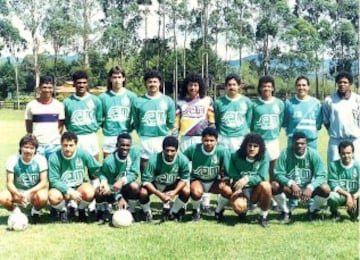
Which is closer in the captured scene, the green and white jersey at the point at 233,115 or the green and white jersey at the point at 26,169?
the green and white jersey at the point at 26,169

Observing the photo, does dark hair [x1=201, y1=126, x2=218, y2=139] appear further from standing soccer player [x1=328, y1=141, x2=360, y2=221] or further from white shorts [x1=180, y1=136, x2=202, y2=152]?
standing soccer player [x1=328, y1=141, x2=360, y2=221]

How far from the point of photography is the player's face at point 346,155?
257 inches

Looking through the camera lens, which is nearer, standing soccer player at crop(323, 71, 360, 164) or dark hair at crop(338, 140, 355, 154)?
dark hair at crop(338, 140, 355, 154)

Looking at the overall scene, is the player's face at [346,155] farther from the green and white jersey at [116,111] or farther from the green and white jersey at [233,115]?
the green and white jersey at [116,111]

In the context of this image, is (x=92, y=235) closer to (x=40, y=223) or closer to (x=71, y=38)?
(x=40, y=223)

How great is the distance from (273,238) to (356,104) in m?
2.34

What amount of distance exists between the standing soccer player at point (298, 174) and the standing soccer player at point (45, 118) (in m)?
2.86

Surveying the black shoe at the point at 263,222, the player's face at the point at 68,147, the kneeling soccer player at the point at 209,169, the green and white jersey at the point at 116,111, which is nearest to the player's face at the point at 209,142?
the kneeling soccer player at the point at 209,169

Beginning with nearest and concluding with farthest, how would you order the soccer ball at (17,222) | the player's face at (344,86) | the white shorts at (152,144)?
the soccer ball at (17,222) < the player's face at (344,86) < the white shorts at (152,144)

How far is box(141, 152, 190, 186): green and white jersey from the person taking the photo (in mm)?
6539

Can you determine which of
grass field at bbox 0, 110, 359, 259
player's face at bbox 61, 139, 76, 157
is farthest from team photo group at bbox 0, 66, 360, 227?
grass field at bbox 0, 110, 359, 259

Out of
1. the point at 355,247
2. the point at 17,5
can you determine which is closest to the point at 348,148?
the point at 355,247

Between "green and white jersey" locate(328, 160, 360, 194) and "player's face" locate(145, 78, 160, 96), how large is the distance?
248 cm

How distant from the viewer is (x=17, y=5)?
44.0m
